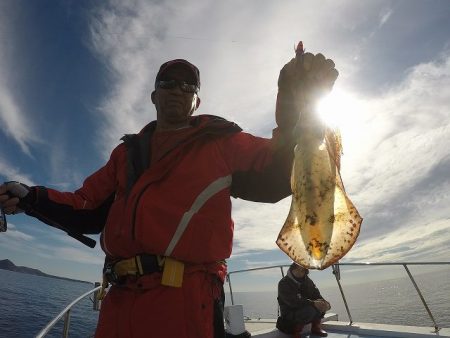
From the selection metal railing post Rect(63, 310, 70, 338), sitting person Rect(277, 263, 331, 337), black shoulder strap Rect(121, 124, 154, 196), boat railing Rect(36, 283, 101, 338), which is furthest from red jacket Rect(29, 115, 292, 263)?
sitting person Rect(277, 263, 331, 337)

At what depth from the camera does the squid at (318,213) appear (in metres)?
1.76

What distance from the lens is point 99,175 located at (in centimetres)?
360

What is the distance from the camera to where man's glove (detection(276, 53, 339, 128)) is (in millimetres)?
1917

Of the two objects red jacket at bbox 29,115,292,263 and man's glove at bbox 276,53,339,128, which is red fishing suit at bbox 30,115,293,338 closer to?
red jacket at bbox 29,115,292,263

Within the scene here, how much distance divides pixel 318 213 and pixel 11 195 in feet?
9.04

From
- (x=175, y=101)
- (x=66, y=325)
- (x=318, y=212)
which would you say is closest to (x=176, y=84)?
(x=175, y=101)

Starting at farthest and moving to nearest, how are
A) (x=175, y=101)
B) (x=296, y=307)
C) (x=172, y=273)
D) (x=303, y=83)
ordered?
(x=296, y=307) → (x=175, y=101) → (x=172, y=273) → (x=303, y=83)

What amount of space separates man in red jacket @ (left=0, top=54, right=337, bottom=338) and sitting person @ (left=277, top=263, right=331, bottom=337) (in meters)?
6.74

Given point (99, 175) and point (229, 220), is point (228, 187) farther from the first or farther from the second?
point (99, 175)

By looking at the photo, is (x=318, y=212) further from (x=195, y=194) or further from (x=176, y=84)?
(x=176, y=84)

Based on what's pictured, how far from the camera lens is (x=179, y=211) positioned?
268cm

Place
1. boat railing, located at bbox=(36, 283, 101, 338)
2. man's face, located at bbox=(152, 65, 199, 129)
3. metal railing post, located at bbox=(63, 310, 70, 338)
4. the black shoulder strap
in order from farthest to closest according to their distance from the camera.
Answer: metal railing post, located at bbox=(63, 310, 70, 338) < boat railing, located at bbox=(36, 283, 101, 338) < man's face, located at bbox=(152, 65, 199, 129) < the black shoulder strap

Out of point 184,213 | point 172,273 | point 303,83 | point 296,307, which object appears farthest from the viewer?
point 296,307

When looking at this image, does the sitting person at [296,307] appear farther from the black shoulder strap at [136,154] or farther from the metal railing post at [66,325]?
the black shoulder strap at [136,154]
